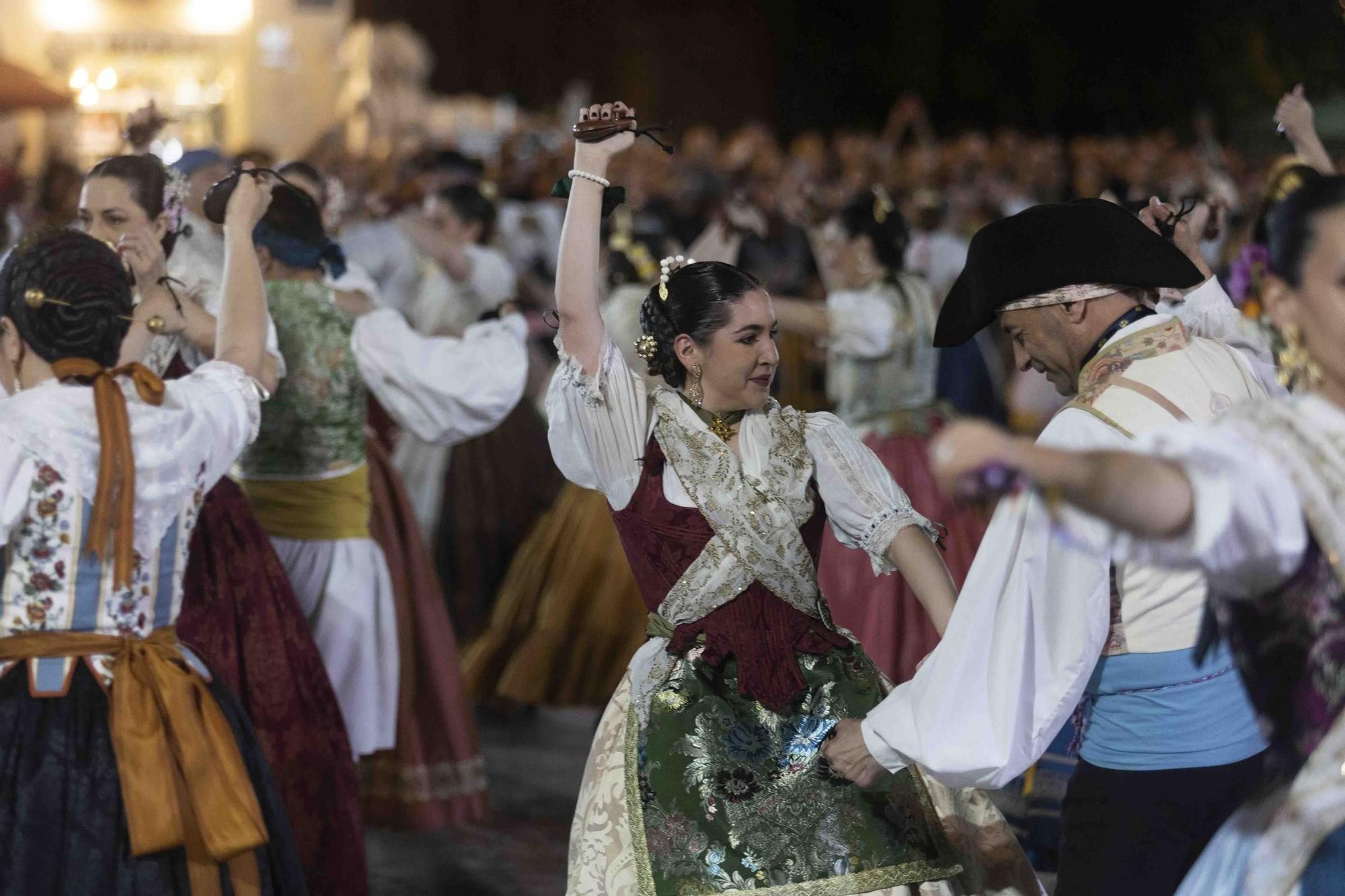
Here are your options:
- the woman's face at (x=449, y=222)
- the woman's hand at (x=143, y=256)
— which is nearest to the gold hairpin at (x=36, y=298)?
the woman's hand at (x=143, y=256)

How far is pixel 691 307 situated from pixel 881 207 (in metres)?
2.17

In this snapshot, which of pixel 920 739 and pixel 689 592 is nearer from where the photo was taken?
pixel 920 739

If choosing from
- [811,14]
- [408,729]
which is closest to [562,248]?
[408,729]

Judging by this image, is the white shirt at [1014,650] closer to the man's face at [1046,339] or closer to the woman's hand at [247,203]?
the man's face at [1046,339]

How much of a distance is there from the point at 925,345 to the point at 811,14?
13.0 meters

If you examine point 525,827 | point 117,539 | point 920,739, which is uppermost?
point 117,539

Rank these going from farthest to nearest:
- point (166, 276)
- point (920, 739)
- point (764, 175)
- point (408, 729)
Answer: point (764, 175), point (408, 729), point (166, 276), point (920, 739)

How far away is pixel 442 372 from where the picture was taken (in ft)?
11.9

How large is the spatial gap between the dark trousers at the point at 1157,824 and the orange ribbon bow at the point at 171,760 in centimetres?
115

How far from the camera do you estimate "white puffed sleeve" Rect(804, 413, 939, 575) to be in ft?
8.05

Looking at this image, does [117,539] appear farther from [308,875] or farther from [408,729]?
[408,729]

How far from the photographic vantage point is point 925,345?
15.0ft

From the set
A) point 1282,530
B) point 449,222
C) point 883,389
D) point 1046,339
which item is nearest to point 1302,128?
point 1046,339

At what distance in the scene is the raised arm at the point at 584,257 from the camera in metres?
2.47
